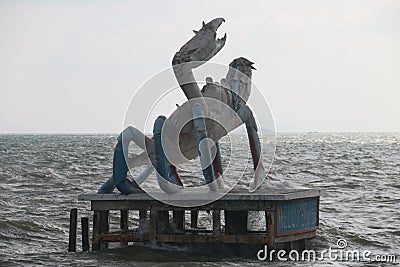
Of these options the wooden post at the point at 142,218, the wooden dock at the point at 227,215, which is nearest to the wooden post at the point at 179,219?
the wooden dock at the point at 227,215

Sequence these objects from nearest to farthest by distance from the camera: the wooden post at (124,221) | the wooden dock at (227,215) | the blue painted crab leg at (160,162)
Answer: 1. the wooden dock at (227,215)
2. the blue painted crab leg at (160,162)
3. the wooden post at (124,221)

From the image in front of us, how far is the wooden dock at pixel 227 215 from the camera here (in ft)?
47.0

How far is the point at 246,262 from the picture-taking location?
14.7 metres

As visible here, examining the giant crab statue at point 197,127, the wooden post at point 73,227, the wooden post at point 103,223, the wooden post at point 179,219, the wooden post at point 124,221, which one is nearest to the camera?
the giant crab statue at point 197,127

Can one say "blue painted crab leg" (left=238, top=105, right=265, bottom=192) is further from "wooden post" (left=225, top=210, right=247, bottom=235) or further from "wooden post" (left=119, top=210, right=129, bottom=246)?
"wooden post" (left=119, top=210, right=129, bottom=246)

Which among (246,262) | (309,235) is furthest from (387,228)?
(246,262)

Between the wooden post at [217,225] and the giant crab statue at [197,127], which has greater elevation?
the giant crab statue at [197,127]

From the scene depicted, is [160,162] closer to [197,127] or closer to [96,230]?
[197,127]

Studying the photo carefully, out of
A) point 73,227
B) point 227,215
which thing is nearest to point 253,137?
point 227,215

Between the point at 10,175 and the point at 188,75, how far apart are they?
24384 millimetres

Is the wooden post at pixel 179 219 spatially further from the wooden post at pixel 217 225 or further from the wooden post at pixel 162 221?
the wooden post at pixel 217 225

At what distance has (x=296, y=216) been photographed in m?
15.0

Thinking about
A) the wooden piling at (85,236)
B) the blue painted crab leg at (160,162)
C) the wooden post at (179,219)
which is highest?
the blue painted crab leg at (160,162)

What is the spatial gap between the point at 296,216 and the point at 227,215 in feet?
3.55
